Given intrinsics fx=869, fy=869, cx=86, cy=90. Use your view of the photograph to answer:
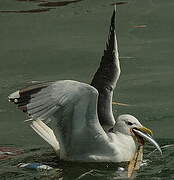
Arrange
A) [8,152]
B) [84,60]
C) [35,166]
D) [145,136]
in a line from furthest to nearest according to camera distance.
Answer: [84,60]
[8,152]
[145,136]
[35,166]

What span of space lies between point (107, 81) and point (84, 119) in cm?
76

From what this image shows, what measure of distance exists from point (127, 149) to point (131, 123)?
20 centimetres

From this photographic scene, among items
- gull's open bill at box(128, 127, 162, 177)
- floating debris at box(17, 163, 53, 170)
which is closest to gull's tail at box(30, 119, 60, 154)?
floating debris at box(17, 163, 53, 170)

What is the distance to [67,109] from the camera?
620cm

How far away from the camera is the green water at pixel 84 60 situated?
6.60 metres

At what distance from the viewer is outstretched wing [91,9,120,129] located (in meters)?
A: 6.77

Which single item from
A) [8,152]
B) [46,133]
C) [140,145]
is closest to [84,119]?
[46,133]

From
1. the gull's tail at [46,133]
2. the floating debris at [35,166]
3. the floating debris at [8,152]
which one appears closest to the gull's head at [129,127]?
the gull's tail at [46,133]

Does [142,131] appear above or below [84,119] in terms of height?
below

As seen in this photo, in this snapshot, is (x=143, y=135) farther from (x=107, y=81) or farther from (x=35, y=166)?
(x=35, y=166)

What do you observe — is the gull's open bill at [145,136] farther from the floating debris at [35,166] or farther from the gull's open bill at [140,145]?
the floating debris at [35,166]

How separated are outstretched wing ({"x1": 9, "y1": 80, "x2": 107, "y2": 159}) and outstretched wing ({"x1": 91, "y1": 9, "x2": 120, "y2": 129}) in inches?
13.1

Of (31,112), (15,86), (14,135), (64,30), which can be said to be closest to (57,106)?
(31,112)

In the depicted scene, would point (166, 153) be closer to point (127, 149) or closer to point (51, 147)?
point (127, 149)
